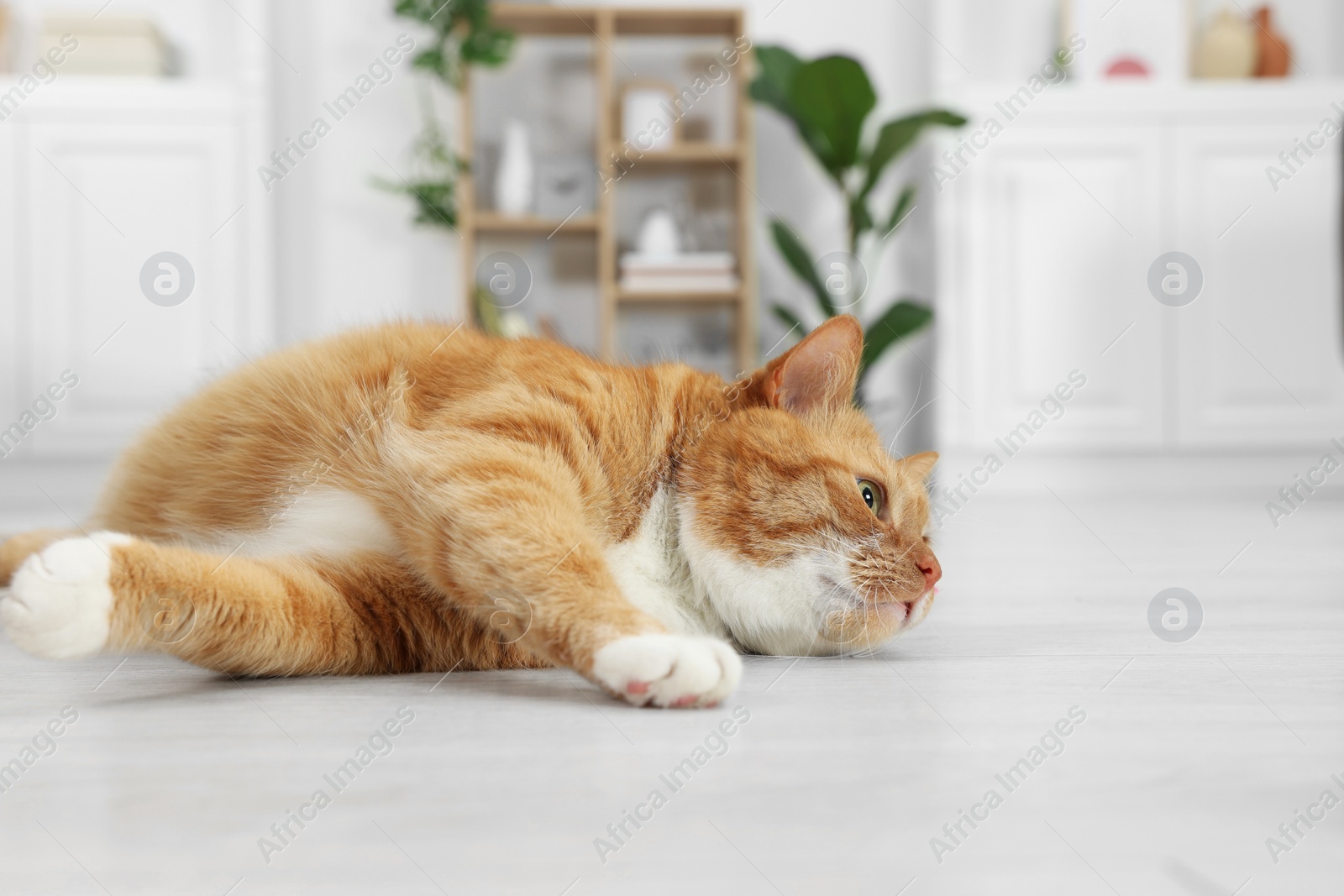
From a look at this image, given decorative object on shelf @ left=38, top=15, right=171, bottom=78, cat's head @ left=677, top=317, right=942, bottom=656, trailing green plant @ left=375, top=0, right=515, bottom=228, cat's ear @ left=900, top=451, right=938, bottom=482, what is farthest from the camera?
trailing green plant @ left=375, top=0, right=515, bottom=228

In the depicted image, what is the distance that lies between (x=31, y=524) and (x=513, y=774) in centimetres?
267

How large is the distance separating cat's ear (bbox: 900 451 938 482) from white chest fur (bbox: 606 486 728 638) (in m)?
0.32

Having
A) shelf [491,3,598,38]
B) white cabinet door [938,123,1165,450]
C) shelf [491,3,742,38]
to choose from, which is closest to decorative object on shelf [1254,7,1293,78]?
white cabinet door [938,123,1165,450]

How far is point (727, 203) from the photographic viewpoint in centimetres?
427

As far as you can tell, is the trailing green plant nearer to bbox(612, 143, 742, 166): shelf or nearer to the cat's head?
bbox(612, 143, 742, 166): shelf

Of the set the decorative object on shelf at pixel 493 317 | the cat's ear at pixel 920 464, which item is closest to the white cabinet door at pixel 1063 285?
the decorative object on shelf at pixel 493 317

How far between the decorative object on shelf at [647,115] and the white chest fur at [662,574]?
3.18 metres

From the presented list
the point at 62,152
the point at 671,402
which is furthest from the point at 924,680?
the point at 62,152

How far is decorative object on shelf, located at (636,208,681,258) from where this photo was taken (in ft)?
13.3

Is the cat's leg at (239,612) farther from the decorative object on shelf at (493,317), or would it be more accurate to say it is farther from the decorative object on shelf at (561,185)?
the decorative object on shelf at (561,185)

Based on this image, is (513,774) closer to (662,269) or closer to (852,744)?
(852,744)

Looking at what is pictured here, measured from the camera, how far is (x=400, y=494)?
101cm

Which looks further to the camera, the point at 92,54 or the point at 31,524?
the point at 92,54

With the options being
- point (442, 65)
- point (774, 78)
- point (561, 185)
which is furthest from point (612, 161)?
point (774, 78)
